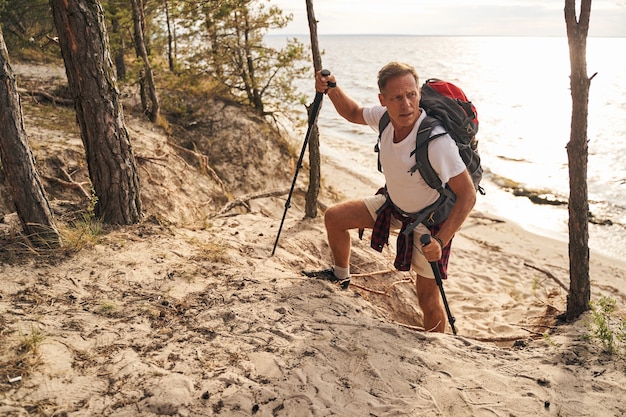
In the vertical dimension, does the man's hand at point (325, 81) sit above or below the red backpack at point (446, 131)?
above

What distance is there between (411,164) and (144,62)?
6952mm

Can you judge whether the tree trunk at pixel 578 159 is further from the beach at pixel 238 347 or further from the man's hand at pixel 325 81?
the man's hand at pixel 325 81

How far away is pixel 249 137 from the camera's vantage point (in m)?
10.8

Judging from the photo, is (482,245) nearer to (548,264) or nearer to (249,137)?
(548,264)

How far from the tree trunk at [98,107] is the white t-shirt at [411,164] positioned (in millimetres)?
2779

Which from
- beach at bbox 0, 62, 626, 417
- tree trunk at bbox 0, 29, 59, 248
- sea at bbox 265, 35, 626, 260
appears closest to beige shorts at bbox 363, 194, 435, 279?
beach at bbox 0, 62, 626, 417

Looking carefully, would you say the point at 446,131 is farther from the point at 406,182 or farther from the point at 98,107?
the point at 98,107

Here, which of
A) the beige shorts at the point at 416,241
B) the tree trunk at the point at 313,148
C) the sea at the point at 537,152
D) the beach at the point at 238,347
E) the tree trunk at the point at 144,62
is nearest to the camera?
the beach at the point at 238,347

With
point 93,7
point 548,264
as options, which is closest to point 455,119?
point 93,7

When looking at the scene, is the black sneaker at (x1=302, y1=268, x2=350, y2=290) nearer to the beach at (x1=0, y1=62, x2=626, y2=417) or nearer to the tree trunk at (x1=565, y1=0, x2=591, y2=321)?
the beach at (x1=0, y1=62, x2=626, y2=417)

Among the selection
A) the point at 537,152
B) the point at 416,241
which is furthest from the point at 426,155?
the point at 537,152

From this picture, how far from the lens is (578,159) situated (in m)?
4.43

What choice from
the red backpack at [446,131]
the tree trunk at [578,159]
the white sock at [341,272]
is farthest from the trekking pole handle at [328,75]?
the tree trunk at [578,159]

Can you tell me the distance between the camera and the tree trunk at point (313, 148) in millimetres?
6379
